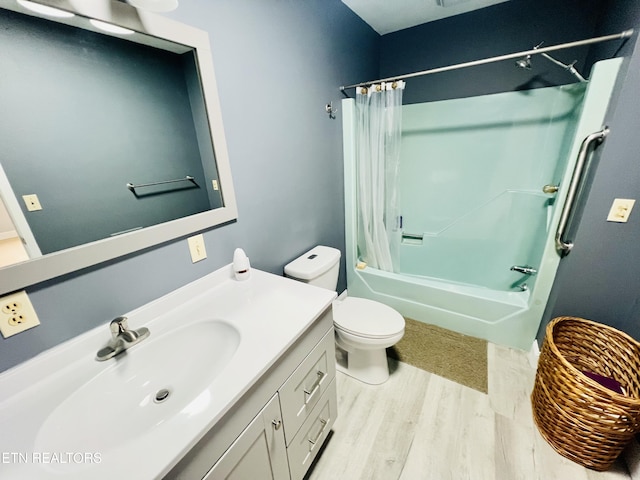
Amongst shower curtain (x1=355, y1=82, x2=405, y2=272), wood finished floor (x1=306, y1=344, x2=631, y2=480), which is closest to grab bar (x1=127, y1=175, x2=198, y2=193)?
shower curtain (x1=355, y1=82, x2=405, y2=272)

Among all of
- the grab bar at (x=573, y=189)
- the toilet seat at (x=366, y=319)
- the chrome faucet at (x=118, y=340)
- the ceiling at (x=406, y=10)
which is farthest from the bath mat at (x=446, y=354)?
the ceiling at (x=406, y=10)

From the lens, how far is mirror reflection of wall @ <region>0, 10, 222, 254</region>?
2.30 feet

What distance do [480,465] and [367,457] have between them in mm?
510

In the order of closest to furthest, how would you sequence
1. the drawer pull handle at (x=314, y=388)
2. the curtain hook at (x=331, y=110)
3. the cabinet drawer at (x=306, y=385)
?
the cabinet drawer at (x=306, y=385), the drawer pull handle at (x=314, y=388), the curtain hook at (x=331, y=110)

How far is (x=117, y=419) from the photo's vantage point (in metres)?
0.68

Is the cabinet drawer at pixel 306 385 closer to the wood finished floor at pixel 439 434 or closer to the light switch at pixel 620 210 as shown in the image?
the wood finished floor at pixel 439 434

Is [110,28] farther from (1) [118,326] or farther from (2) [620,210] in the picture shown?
(2) [620,210]

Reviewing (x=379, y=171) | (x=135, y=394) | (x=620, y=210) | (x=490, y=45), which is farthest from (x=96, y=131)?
(x=490, y=45)

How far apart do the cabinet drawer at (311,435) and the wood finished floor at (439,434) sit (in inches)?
7.3

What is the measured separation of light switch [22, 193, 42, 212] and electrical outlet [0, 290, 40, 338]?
235 mm

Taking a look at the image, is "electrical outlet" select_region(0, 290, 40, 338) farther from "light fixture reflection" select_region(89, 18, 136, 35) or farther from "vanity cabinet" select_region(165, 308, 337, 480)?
"light fixture reflection" select_region(89, 18, 136, 35)

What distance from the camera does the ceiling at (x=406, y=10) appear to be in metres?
1.77

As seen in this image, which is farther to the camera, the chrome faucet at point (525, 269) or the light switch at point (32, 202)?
the chrome faucet at point (525, 269)

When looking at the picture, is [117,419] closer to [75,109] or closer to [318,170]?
[75,109]
